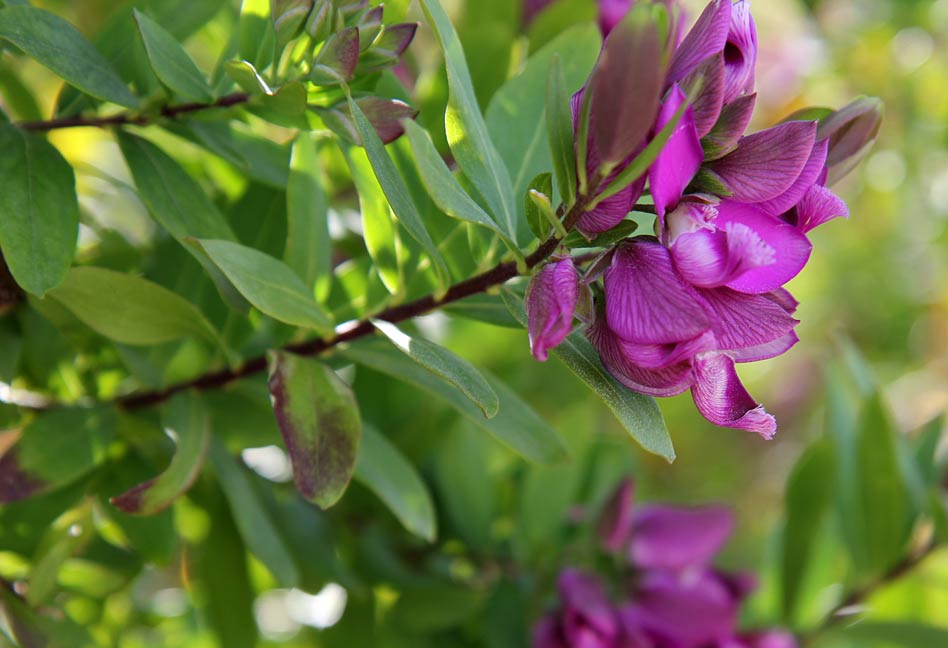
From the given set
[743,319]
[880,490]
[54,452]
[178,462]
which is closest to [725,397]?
[743,319]

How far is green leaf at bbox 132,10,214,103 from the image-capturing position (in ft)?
1.88

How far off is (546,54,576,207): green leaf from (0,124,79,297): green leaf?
1.02ft

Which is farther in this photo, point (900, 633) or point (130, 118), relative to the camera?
point (900, 633)

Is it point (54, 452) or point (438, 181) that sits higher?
point (438, 181)

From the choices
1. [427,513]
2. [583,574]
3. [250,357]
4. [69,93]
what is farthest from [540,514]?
[69,93]

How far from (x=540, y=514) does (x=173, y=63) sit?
2.18 ft

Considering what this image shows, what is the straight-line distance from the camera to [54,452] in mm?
677

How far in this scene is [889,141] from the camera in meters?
2.04

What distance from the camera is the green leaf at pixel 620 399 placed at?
48 centimetres

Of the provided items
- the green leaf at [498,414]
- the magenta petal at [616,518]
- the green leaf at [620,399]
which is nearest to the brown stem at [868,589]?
the magenta petal at [616,518]

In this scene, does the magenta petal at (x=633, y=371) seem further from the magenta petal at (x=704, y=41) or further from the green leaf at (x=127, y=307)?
the green leaf at (x=127, y=307)

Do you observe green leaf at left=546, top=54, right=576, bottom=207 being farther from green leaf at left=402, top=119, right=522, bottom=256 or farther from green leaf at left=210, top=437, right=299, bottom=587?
green leaf at left=210, top=437, right=299, bottom=587

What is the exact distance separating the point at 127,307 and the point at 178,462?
0.11m

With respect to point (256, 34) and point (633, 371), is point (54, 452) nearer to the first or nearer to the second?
point (256, 34)
